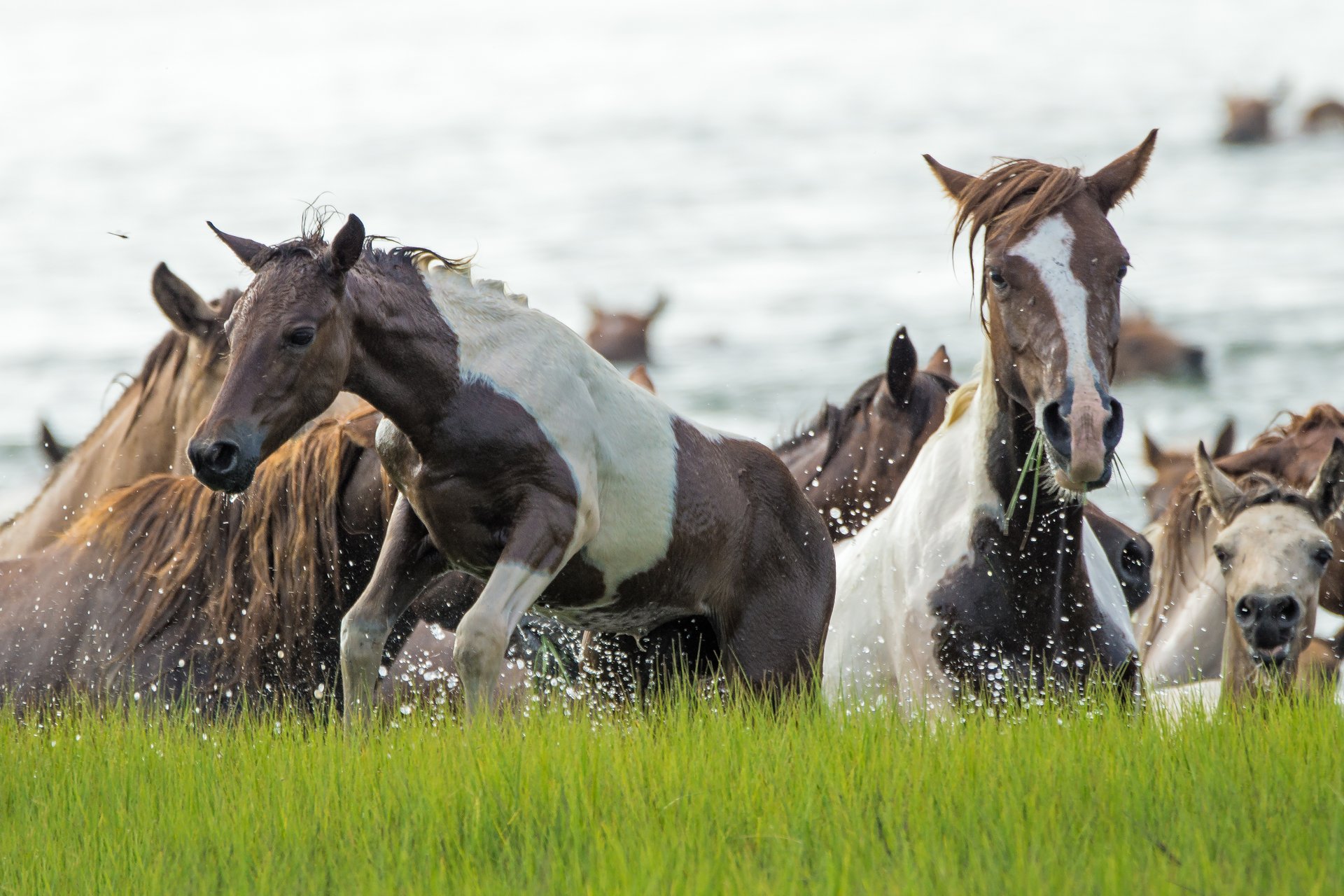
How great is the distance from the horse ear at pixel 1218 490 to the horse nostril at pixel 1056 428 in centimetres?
207

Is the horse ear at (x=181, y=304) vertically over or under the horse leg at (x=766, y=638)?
over

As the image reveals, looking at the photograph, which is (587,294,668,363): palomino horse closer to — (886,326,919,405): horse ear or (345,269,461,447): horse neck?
(886,326,919,405): horse ear

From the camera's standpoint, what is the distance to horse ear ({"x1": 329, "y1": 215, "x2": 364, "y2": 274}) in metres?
3.83

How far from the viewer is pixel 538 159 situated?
39438 mm

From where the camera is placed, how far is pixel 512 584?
3.85 metres

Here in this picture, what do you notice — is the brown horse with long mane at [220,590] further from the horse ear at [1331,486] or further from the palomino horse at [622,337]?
the palomino horse at [622,337]

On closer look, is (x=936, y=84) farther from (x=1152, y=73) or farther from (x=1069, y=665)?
(x=1069, y=665)

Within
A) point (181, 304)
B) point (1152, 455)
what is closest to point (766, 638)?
point (181, 304)

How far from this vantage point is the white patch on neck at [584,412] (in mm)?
4094

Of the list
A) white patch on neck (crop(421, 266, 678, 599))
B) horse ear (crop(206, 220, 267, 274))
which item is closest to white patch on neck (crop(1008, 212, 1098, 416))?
white patch on neck (crop(421, 266, 678, 599))

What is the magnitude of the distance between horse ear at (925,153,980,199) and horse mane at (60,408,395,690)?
1938mm

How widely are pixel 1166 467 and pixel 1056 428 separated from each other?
6.76 m

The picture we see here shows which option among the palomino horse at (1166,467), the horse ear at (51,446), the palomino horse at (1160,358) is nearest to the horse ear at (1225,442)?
the palomino horse at (1166,467)

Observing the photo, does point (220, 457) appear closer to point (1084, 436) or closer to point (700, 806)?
point (700, 806)
